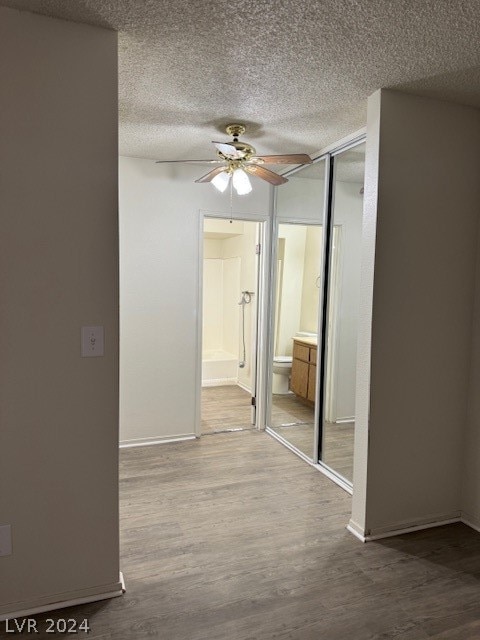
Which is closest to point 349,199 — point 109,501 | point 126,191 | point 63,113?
point 126,191

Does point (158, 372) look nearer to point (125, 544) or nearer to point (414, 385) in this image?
point (125, 544)

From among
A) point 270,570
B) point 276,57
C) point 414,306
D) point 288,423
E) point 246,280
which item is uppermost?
point 276,57

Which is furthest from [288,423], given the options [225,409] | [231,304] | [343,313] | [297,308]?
[231,304]

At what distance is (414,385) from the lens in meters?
2.73

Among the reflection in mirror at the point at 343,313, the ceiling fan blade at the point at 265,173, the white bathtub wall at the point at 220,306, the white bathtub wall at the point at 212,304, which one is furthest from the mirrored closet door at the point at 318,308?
the white bathtub wall at the point at 212,304

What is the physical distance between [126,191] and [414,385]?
8.83ft

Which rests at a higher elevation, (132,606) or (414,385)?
(414,385)

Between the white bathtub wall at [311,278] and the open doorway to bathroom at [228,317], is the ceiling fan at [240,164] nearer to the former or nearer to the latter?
the white bathtub wall at [311,278]

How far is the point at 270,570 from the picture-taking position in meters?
2.36

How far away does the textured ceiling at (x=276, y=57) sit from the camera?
178cm

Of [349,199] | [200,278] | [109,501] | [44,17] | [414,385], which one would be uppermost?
[44,17]

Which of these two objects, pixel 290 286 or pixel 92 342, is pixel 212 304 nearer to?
pixel 290 286

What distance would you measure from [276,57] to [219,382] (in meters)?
4.93

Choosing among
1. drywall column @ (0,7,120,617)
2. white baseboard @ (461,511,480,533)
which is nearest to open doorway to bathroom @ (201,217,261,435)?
white baseboard @ (461,511,480,533)
